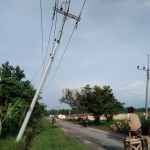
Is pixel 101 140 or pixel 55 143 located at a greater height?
pixel 55 143

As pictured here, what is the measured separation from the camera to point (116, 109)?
133 ft

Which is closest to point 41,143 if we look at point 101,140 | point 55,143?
point 55,143

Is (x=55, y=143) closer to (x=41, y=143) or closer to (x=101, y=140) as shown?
(x=41, y=143)

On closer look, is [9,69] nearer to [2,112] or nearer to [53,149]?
[2,112]

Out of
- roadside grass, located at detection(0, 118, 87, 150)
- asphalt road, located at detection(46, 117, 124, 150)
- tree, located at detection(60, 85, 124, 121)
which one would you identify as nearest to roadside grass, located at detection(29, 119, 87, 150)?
roadside grass, located at detection(0, 118, 87, 150)

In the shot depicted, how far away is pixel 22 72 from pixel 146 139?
1621cm

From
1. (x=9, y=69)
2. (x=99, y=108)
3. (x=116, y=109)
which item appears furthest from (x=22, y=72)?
(x=116, y=109)

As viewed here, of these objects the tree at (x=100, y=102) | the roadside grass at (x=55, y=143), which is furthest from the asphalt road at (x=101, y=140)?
the tree at (x=100, y=102)

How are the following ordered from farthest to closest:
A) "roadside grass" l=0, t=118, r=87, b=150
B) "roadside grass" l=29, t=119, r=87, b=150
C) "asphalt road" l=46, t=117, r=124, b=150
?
"asphalt road" l=46, t=117, r=124, b=150 < "roadside grass" l=29, t=119, r=87, b=150 < "roadside grass" l=0, t=118, r=87, b=150

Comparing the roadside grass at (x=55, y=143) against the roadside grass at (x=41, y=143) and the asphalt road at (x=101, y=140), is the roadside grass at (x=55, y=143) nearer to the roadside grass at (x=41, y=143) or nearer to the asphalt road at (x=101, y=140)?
the roadside grass at (x=41, y=143)

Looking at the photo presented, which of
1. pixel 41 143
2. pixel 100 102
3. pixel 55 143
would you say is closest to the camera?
pixel 41 143

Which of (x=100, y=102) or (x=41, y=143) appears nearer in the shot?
(x=41, y=143)

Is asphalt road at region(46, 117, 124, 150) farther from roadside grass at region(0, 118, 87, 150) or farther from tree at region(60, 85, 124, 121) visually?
tree at region(60, 85, 124, 121)

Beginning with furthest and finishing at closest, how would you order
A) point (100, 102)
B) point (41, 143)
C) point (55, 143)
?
point (100, 102) → point (55, 143) → point (41, 143)
